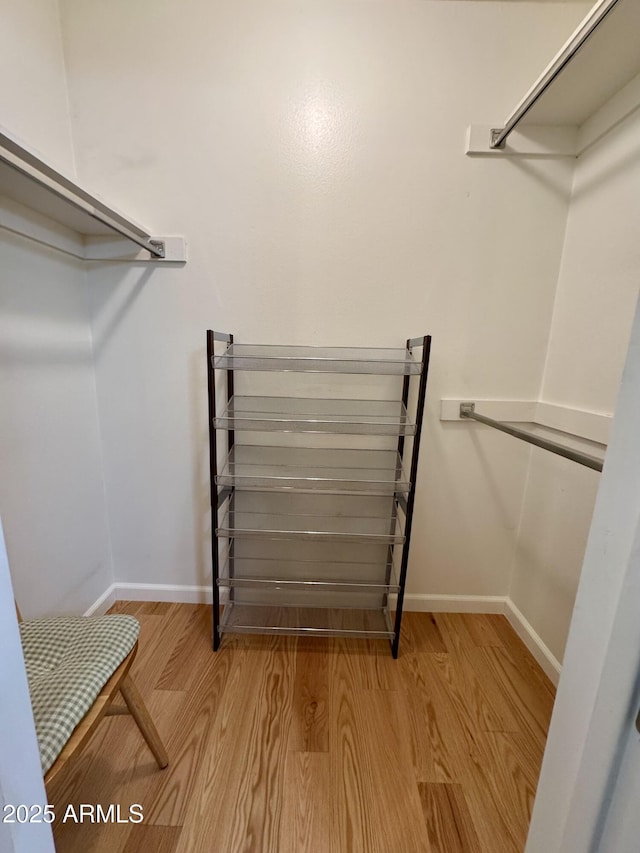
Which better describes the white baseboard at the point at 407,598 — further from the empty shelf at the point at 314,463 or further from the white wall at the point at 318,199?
the empty shelf at the point at 314,463

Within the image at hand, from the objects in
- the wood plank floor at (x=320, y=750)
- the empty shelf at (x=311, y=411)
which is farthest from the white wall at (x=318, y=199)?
the wood plank floor at (x=320, y=750)

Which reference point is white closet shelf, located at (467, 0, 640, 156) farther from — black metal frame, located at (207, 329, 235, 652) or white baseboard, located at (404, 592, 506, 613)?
white baseboard, located at (404, 592, 506, 613)

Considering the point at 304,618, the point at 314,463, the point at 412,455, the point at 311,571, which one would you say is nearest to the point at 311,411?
the point at 314,463

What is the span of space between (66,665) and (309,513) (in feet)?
2.85

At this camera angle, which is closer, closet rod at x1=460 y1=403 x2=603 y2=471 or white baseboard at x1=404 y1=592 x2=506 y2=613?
closet rod at x1=460 y1=403 x2=603 y2=471

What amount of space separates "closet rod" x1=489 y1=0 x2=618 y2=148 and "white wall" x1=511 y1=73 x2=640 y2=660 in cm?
28

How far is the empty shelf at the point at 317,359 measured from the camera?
1.16 metres

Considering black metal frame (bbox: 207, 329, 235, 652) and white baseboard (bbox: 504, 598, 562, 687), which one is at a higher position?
black metal frame (bbox: 207, 329, 235, 652)

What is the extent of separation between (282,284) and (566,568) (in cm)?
138

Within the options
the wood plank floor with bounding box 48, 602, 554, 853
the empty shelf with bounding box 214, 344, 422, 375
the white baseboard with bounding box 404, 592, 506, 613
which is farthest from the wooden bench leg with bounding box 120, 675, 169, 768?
the white baseboard with bounding box 404, 592, 506, 613

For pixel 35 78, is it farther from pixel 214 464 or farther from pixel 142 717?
pixel 142 717

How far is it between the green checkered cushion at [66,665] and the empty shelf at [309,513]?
2.06ft

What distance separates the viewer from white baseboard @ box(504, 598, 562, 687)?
1193mm

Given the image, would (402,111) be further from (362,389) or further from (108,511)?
(108,511)
